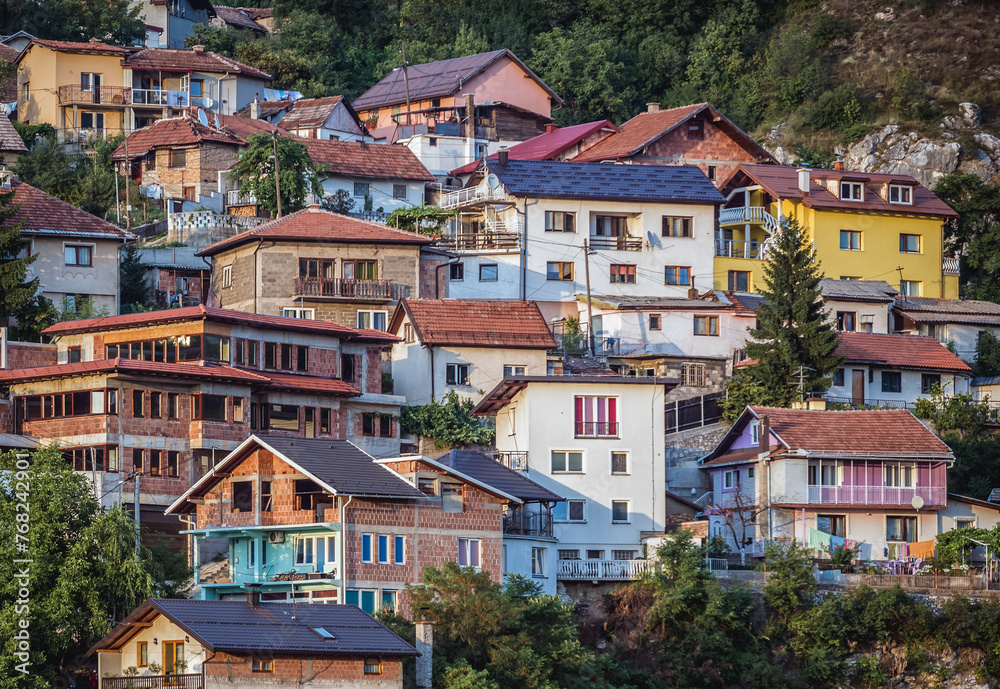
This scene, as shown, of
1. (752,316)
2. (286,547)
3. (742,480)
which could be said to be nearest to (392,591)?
(286,547)

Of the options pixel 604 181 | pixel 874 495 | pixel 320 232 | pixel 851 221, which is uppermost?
pixel 604 181

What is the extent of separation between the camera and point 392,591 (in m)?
46.2

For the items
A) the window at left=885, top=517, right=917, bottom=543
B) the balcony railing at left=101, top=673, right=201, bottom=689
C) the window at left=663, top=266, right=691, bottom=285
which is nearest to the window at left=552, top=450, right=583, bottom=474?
the window at left=885, top=517, right=917, bottom=543

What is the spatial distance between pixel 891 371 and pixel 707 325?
24.3 feet

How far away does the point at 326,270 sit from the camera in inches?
2635

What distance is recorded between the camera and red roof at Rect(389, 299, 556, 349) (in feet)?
207

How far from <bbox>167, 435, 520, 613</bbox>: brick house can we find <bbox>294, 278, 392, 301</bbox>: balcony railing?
18.5 meters

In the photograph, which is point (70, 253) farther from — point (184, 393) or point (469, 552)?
point (469, 552)

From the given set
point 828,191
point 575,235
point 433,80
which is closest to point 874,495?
point 575,235

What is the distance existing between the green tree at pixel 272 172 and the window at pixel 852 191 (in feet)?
77.3

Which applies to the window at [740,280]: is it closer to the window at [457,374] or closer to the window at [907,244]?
the window at [907,244]

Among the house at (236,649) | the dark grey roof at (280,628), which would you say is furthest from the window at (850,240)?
the house at (236,649)

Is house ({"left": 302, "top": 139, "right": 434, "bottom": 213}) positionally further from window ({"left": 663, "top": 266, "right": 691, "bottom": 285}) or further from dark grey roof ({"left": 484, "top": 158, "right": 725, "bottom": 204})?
window ({"left": 663, "top": 266, "right": 691, "bottom": 285})

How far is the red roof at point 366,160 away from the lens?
79.3 m
